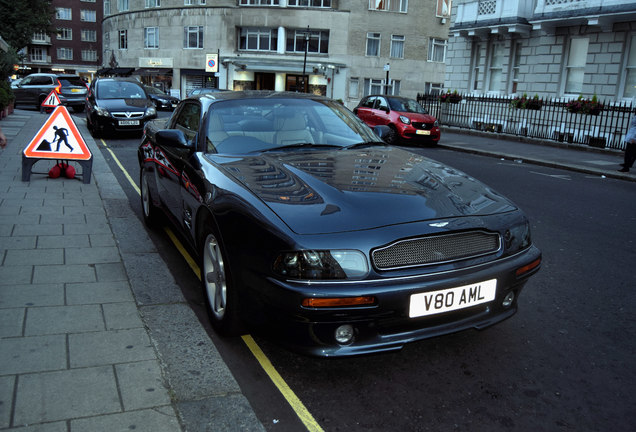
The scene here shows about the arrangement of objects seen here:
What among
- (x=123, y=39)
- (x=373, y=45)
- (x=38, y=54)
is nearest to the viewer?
(x=373, y=45)

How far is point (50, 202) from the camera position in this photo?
7.00 m

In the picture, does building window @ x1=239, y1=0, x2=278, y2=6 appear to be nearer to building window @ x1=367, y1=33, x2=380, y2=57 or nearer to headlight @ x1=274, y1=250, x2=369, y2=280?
building window @ x1=367, y1=33, x2=380, y2=57

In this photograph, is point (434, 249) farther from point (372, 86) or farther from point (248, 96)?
point (372, 86)

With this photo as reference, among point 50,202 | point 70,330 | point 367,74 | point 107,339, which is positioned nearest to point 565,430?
point 107,339

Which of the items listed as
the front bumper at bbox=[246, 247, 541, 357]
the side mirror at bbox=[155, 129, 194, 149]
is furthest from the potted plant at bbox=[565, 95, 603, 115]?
the front bumper at bbox=[246, 247, 541, 357]

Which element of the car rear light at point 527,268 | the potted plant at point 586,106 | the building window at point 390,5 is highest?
the building window at point 390,5

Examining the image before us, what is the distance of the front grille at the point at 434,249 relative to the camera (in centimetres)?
A: 276

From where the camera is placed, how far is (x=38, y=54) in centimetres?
8519

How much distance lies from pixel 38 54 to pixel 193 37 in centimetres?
4863

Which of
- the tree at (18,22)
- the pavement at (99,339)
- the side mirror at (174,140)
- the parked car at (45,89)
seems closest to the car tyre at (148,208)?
the pavement at (99,339)

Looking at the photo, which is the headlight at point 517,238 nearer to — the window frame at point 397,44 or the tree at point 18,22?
the tree at point 18,22

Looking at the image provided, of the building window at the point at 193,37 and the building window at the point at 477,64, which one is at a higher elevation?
the building window at the point at 193,37

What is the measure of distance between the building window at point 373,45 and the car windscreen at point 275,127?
45603mm

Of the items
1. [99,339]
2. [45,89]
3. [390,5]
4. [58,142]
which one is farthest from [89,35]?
[99,339]
